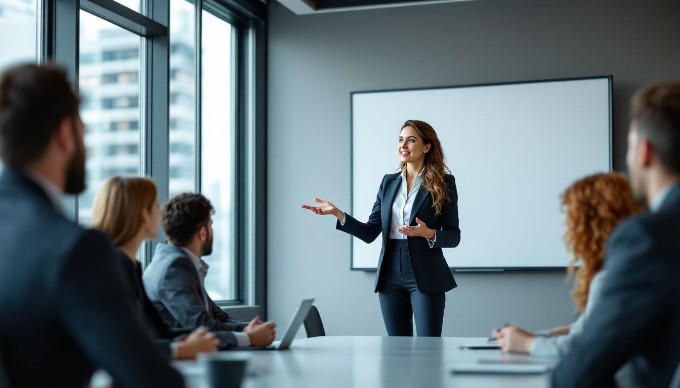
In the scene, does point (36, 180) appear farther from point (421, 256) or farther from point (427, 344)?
point (421, 256)

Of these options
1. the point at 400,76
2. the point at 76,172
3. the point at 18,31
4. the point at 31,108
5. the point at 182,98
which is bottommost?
the point at 76,172

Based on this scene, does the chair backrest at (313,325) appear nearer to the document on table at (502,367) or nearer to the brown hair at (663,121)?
the document on table at (502,367)

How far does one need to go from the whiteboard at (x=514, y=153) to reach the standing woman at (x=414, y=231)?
1753 millimetres

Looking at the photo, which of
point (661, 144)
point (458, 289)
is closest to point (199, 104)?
point (458, 289)

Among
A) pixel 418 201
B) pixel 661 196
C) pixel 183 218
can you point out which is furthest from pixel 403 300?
pixel 661 196

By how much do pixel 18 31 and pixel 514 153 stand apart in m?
3.61

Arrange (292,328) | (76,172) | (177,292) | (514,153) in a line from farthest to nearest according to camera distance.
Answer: (514,153) < (177,292) < (292,328) < (76,172)

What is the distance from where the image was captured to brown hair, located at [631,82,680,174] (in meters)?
1.73

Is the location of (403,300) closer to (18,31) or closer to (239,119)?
(18,31)

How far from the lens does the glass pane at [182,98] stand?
20.2ft

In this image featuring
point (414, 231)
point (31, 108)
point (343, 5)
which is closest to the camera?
point (31, 108)

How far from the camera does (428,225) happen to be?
15.7ft

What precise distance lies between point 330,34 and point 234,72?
0.85m

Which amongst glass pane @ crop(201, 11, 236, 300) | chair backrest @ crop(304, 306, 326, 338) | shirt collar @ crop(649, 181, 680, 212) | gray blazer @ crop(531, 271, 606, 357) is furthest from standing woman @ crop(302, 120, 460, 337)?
shirt collar @ crop(649, 181, 680, 212)
